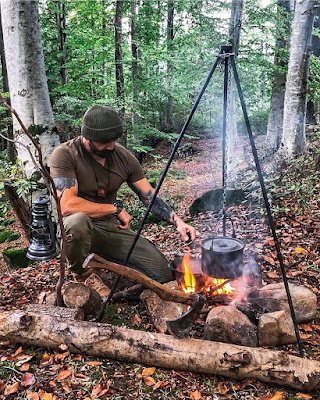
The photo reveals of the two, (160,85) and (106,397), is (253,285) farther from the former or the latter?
(160,85)

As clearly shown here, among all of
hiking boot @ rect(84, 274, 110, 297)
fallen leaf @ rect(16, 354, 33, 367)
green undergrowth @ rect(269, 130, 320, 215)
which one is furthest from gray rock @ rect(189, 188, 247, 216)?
fallen leaf @ rect(16, 354, 33, 367)

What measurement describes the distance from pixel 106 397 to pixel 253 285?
5.70 feet

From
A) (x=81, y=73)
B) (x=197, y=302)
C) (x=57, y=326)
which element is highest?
(x=81, y=73)

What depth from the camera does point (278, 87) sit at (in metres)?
9.72

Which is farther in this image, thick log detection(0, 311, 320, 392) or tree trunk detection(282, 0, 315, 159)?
tree trunk detection(282, 0, 315, 159)

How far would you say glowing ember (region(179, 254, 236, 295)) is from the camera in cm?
324

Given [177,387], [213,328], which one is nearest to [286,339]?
[213,328]

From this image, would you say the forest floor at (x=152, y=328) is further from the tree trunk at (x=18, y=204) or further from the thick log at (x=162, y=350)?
the tree trunk at (x=18, y=204)

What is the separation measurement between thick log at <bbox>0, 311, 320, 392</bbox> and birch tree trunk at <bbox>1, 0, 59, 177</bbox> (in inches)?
99.5

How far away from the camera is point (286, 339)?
8.86 ft

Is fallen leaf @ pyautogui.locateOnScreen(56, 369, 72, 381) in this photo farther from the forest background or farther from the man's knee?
the forest background

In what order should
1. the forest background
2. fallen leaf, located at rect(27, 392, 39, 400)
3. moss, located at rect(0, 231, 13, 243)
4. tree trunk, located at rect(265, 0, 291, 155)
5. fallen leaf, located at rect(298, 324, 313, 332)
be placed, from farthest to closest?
tree trunk, located at rect(265, 0, 291, 155) < moss, located at rect(0, 231, 13, 243) < the forest background < fallen leaf, located at rect(298, 324, 313, 332) < fallen leaf, located at rect(27, 392, 39, 400)

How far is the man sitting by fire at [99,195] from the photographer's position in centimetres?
315

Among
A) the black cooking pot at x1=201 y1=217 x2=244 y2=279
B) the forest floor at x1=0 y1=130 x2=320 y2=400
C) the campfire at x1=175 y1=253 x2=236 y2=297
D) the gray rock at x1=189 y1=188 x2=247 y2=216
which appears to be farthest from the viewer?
the gray rock at x1=189 y1=188 x2=247 y2=216
